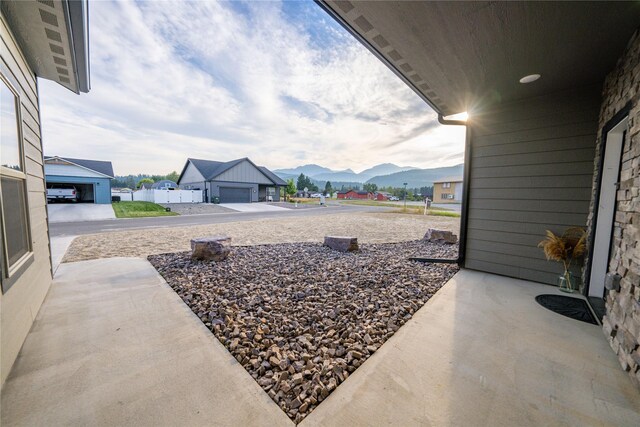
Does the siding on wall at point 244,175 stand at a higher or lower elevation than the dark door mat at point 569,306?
higher

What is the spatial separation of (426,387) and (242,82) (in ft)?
31.5

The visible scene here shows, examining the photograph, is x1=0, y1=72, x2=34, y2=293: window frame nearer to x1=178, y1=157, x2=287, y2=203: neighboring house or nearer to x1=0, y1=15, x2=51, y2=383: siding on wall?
x1=0, y1=15, x2=51, y2=383: siding on wall

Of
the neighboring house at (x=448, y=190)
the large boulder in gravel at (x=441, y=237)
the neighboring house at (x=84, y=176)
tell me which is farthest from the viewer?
the neighboring house at (x=448, y=190)

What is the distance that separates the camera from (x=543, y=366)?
1.75m

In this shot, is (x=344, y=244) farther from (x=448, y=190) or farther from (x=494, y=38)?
(x=448, y=190)

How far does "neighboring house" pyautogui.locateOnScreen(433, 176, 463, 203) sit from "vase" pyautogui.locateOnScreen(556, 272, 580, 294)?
33330 mm

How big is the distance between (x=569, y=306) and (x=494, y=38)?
3063mm

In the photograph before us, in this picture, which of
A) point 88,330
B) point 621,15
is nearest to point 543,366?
point 621,15

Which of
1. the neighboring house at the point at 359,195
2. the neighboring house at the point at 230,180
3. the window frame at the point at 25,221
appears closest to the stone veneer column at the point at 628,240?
the window frame at the point at 25,221

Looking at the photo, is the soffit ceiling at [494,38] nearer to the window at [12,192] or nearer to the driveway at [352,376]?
the driveway at [352,376]

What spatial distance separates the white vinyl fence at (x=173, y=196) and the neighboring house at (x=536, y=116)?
866 inches

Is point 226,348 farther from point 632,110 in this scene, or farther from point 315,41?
point 315,41

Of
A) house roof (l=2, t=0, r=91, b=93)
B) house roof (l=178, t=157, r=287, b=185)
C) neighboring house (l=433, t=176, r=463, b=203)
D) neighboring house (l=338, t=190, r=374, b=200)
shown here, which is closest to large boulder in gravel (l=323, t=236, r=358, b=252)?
house roof (l=2, t=0, r=91, b=93)

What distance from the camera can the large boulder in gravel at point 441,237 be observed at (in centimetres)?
629
